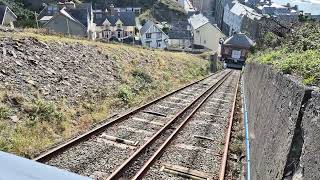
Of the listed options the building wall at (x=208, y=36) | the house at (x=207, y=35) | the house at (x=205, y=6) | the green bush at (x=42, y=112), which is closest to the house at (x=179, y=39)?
the house at (x=207, y=35)

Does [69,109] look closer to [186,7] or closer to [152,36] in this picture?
[152,36]

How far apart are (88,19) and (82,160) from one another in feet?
172

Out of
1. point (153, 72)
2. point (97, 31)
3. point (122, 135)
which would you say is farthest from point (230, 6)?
point (122, 135)

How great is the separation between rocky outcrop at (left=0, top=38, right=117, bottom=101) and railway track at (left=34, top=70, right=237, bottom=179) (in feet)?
9.14

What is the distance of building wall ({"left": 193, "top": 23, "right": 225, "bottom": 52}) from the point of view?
237ft

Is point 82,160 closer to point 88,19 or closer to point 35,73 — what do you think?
point 35,73

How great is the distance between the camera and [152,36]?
69.3 metres

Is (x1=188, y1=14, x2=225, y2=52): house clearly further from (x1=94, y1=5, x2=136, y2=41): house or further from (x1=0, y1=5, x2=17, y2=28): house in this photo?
(x1=0, y1=5, x2=17, y2=28): house

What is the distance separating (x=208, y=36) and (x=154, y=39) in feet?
39.4

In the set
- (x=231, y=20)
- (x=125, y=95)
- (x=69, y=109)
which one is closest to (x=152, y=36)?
(x=231, y=20)

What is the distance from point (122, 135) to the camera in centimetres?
1112

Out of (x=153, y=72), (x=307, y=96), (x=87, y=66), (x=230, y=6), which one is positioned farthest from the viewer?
(x=230, y=6)

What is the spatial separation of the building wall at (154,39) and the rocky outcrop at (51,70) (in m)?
50.4

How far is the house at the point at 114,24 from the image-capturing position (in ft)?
225
